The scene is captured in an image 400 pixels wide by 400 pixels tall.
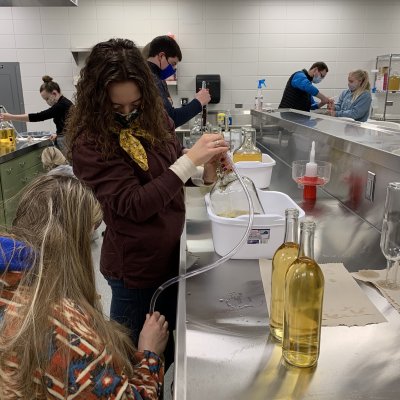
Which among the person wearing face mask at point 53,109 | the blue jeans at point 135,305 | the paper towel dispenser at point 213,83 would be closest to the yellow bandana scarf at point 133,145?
the blue jeans at point 135,305

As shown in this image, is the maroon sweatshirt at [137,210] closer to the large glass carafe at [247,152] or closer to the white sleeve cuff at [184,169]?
the white sleeve cuff at [184,169]

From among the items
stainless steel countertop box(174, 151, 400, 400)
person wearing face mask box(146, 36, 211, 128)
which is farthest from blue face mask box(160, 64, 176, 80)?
stainless steel countertop box(174, 151, 400, 400)

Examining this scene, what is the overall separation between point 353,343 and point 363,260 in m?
0.41

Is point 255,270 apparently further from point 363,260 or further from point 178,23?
point 178,23

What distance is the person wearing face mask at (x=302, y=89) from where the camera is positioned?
4207 mm

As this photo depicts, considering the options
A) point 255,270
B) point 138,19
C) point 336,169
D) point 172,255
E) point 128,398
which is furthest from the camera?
point 138,19

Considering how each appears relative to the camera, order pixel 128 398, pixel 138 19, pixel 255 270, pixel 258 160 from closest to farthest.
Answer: pixel 128 398
pixel 255 270
pixel 258 160
pixel 138 19

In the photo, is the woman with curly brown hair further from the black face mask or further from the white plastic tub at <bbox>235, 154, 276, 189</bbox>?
the white plastic tub at <bbox>235, 154, 276, 189</bbox>

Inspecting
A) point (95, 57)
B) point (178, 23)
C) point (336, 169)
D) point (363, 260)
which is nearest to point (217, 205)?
point (363, 260)

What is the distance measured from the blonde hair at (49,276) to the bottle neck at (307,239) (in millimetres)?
379

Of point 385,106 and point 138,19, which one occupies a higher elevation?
point 138,19

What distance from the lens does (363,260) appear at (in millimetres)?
1111

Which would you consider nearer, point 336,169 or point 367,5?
point 336,169

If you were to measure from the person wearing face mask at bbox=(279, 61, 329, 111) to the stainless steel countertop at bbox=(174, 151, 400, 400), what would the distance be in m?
3.41
